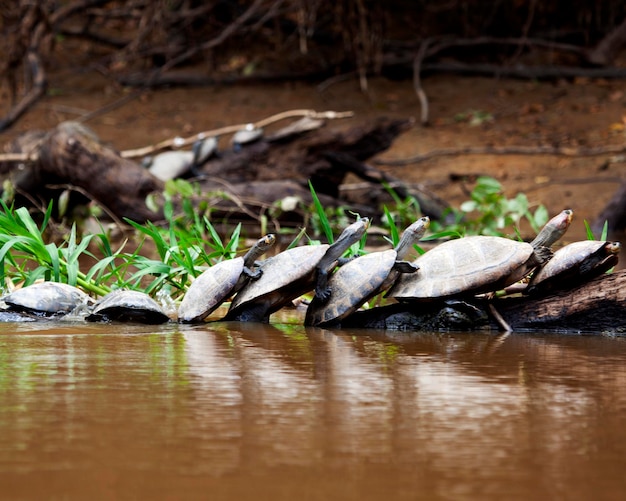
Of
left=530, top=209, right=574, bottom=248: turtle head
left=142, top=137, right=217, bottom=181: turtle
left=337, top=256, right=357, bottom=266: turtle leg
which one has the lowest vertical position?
left=337, top=256, right=357, bottom=266: turtle leg

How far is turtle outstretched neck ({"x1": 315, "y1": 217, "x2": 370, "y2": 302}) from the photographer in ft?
9.92

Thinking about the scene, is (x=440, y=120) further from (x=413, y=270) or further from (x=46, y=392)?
(x=46, y=392)

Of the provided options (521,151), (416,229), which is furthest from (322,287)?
(521,151)

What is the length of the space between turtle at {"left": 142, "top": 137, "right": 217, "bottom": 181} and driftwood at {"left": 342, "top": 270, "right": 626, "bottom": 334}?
497 cm

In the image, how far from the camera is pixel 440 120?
10086 mm

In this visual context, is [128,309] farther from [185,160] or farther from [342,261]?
[185,160]

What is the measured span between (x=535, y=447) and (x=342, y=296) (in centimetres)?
150

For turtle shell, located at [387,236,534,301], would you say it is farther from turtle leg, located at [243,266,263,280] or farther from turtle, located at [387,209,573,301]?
turtle leg, located at [243,266,263,280]

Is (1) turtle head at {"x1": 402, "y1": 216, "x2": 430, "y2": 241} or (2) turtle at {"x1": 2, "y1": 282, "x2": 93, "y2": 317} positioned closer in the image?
(1) turtle head at {"x1": 402, "y1": 216, "x2": 430, "y2": 241}

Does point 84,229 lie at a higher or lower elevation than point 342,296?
higher

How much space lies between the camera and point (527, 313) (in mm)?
3043

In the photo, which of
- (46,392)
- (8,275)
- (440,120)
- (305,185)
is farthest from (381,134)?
(46,392)

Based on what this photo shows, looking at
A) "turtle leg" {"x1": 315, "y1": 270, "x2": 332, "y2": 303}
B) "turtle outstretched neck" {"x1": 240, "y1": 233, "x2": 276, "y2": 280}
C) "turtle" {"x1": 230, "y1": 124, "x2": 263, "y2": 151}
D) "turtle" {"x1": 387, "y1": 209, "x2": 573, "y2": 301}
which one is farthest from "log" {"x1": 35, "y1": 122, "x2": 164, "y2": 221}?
"turtle" {"x1": 387, "y1": 209, "x2": 573, "y2": 301}

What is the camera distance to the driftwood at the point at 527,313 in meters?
2.94
